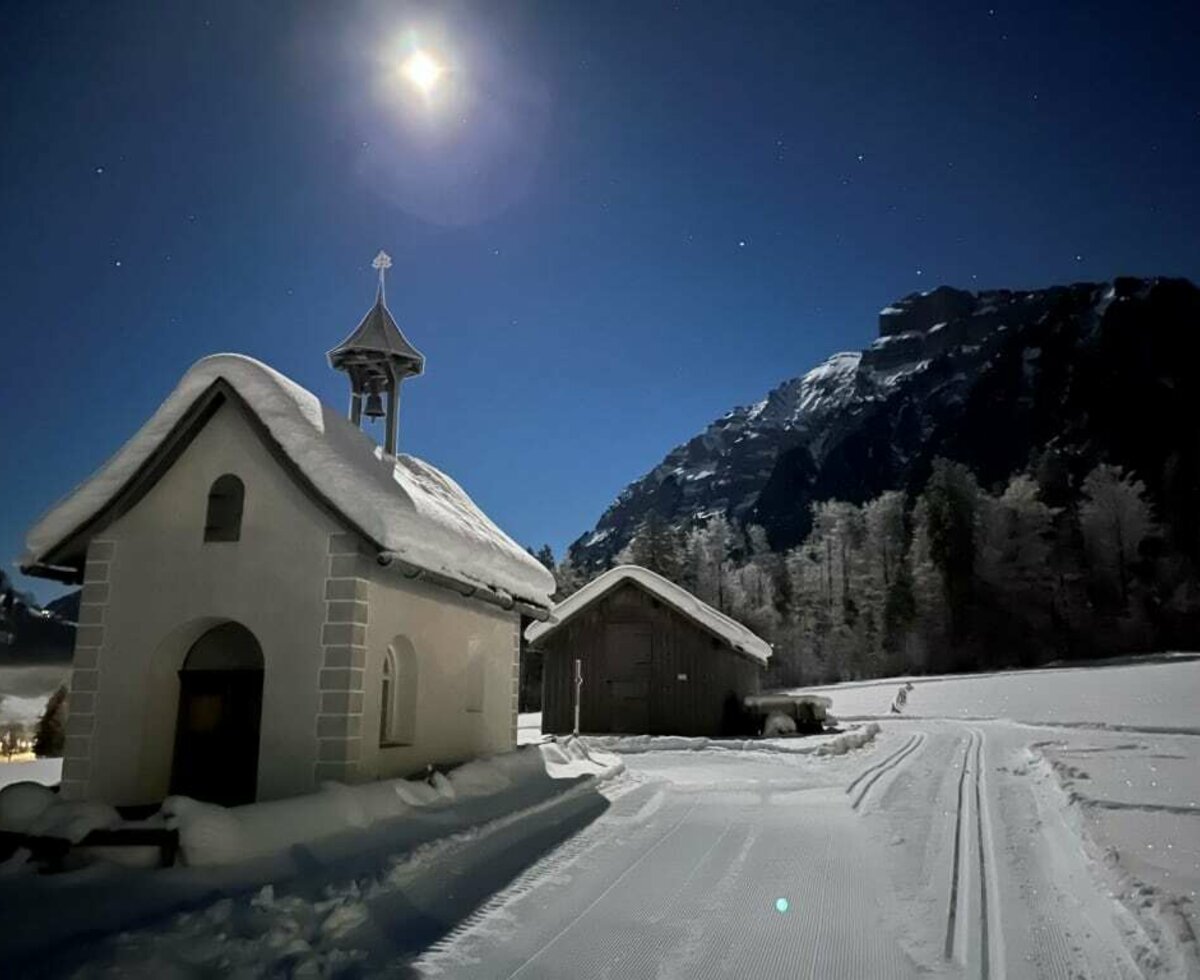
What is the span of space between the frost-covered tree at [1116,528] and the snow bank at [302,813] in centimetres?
5404

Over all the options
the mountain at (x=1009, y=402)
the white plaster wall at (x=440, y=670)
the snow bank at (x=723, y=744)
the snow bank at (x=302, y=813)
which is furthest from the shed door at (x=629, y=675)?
the mountain at (x=1009, y=402)

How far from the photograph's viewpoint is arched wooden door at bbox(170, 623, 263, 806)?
10.1m

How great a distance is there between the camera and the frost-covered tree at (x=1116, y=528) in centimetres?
5250

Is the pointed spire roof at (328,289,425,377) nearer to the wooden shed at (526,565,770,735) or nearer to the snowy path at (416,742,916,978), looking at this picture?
the snowy path at (416,742,916,978)

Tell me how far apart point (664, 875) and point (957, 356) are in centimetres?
13534

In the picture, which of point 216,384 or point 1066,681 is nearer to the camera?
point 216,384

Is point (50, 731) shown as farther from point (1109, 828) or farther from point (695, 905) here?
point (1109, 828)

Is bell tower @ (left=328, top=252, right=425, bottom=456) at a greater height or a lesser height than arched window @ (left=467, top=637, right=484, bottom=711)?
greater

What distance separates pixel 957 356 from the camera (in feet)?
418

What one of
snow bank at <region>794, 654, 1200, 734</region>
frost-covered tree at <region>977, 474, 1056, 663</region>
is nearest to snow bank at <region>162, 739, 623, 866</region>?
snow bank at <region>794, 654, 1200, 734</region>

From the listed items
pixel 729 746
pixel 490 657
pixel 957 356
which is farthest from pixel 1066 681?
pixel 957 356

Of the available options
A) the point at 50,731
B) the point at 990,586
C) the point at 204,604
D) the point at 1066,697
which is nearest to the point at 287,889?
the point at 204,604

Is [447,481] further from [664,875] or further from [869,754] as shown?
[869,754]

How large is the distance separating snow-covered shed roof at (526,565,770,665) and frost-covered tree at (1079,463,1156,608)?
123ft
